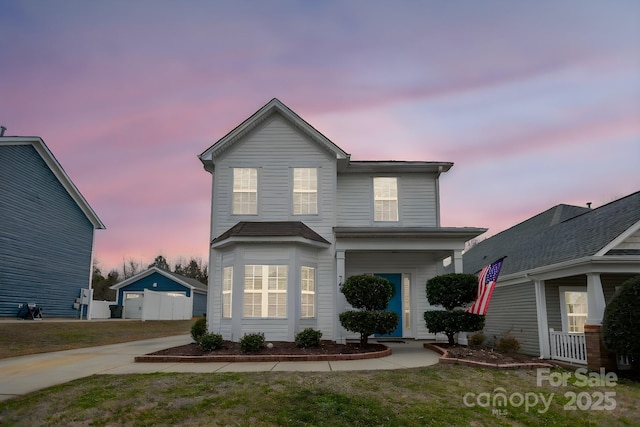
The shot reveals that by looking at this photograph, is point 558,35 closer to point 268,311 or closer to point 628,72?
point 628,72

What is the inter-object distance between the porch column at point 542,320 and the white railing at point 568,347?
0.72 ft

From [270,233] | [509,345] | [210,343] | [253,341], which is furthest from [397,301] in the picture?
[210,343]

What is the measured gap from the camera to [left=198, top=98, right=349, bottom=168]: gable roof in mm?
14789

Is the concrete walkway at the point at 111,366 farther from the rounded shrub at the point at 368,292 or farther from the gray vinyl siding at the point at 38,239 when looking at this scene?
the gray vinyl siding at the point at 38,239

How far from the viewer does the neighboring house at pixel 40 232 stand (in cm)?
1862

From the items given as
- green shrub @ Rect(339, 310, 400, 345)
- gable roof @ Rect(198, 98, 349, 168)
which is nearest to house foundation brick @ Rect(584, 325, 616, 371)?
green shrub @ Rect(339, 310, 400, 345)

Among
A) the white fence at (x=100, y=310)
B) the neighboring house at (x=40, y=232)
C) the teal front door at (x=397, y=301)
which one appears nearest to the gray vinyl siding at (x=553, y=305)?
the teal front door at (x=397, y=301)

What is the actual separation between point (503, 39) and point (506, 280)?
8.08 m

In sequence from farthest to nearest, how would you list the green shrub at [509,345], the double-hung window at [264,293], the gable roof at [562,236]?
the double-hung window at [264,293]
the green shrub at [509,345]
the gable roof at [562,236]

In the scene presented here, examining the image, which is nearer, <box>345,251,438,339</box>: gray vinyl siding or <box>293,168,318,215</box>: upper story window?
<box>293,168,318,215</box>: upper story window

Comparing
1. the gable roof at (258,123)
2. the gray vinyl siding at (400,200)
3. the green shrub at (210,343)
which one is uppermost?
the gable roof at (258,123)

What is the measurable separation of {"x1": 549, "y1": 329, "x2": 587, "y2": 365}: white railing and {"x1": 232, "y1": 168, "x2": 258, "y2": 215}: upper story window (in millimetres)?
9547

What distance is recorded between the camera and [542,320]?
12.7 metres

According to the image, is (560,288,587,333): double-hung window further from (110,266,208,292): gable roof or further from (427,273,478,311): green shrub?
(110,266,208,292): gable roof
